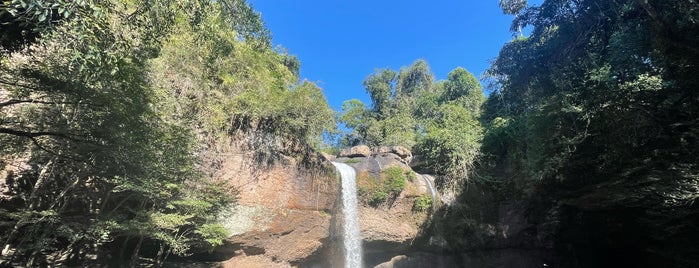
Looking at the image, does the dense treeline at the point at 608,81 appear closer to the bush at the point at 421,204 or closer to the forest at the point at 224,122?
the forest at the point at 224,122

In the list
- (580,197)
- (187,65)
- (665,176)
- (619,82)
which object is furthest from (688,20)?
(187,65)

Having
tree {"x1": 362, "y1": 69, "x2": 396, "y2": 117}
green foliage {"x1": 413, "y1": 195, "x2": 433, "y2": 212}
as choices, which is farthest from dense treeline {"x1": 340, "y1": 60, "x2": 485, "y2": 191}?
green foliage {"x1": 413, "y1": 195, "x2": 433, "y2": 212}

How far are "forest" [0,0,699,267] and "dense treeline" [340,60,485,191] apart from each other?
3.69ft

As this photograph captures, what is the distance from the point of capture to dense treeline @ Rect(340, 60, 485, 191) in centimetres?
1812

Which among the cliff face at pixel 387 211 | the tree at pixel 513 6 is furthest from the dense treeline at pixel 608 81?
the cliff face at pixel 387 211

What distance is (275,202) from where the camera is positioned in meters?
12.4

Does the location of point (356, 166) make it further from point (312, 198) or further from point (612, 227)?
point (612, 227)

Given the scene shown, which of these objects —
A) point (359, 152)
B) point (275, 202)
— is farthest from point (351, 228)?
point (359, 152)

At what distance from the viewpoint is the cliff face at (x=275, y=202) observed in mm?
11797

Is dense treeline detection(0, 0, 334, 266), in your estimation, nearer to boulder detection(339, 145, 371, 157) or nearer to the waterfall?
boulder detection(339, 145, 371, 157)

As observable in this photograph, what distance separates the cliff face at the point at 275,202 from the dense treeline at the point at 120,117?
0.61 metres

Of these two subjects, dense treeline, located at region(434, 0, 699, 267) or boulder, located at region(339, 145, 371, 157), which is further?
boulder, located at region(339, 145, 371, 157)

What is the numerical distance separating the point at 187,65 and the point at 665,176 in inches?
591

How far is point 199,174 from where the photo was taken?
9.84m
